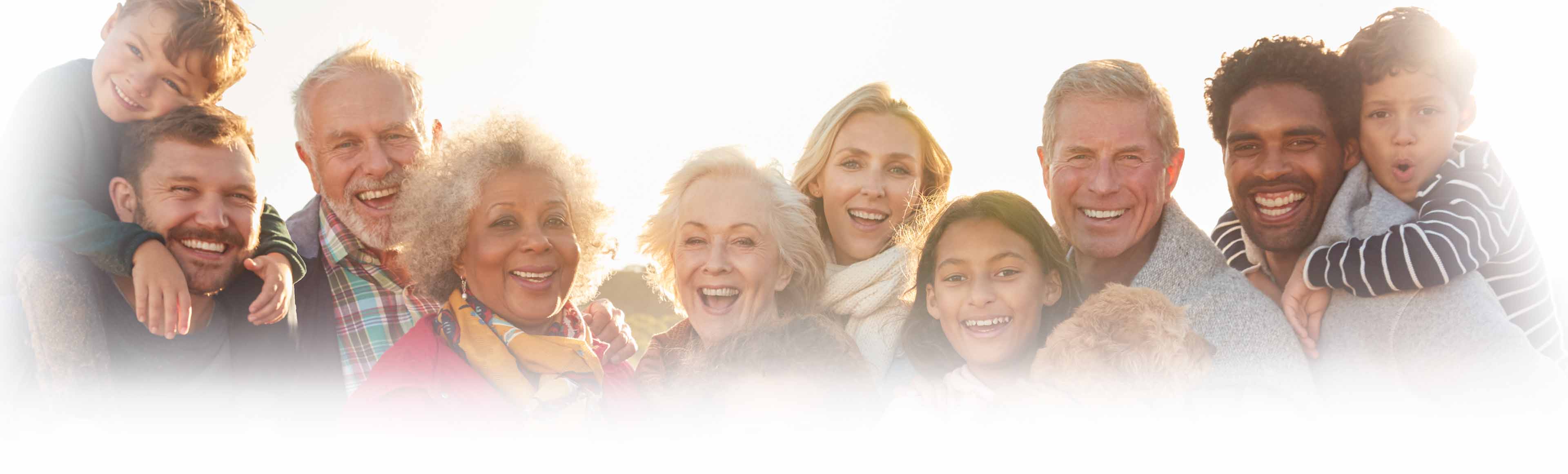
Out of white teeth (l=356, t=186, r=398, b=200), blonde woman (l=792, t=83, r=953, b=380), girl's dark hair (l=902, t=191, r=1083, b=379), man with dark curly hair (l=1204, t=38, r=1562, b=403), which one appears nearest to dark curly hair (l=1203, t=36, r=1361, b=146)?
man with dark curly hair (l=1204, t=38, r=1562, b=403)

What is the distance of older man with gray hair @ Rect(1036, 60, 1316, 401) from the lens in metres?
5.35

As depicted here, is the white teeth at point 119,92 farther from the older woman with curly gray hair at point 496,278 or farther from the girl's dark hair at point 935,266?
the girl's dark hair at point 935,266

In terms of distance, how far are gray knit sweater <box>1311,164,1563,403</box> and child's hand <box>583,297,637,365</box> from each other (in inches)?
144

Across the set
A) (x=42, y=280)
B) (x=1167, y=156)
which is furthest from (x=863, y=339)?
(x=42, y=280)

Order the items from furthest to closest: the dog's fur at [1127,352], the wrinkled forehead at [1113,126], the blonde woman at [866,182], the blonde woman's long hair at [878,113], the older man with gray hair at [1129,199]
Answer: the blonde woman's long hair at [878,113] < the blonde woman at [866,182] < the wrinkled forehead at [1113,126] < the older man with gray hair at [1129,199] < the dog's fur at [1127,352]

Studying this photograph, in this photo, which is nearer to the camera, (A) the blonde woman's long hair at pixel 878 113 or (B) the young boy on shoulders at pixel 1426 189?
(B) the young boy on shoulders at pixel 1426 189

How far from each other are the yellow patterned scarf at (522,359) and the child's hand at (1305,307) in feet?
11.7

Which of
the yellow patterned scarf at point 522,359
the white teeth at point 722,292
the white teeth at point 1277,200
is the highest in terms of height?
the white teeth at point 1277,200

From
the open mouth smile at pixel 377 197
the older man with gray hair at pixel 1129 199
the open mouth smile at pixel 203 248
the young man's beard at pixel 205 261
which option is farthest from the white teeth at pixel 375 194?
the older man with gray hair at pixel 1129 199

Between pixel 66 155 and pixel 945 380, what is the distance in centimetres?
451

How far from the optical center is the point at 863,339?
5805 mm

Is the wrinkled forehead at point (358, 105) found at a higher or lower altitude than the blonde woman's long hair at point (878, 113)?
higher

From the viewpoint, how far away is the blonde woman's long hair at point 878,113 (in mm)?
6566

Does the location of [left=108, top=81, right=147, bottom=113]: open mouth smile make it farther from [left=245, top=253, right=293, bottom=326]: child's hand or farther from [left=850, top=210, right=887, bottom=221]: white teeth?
[left=850, top=210, right=887, bottom=221]: white teeth
